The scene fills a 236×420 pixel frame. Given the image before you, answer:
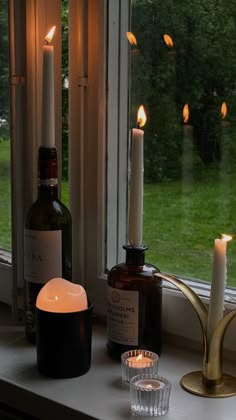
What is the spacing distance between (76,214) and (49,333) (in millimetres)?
302

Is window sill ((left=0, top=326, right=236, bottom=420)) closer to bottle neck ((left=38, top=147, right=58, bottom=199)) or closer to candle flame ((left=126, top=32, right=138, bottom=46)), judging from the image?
bottle neck ((left=38, top=147, right=58, bottom=199))

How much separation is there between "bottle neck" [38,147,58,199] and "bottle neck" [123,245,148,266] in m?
0.17

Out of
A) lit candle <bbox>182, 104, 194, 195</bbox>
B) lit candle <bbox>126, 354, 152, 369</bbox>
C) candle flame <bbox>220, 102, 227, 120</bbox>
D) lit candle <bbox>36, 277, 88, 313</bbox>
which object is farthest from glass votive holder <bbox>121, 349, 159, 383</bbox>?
candle flame <bbox>220, 102, 227, 120</bbox>

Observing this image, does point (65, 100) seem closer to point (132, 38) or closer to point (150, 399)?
point (132, 38)

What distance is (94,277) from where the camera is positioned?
125cm

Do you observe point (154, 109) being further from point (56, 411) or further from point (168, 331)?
point (56, 411)

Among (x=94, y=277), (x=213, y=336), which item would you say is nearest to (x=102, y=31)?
(x=94, y=277)

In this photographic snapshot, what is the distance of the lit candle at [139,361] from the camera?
98 centimetres

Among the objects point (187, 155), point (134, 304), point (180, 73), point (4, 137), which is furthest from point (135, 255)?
point (4, 137)

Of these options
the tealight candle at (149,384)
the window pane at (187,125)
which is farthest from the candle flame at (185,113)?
the tealight candle at (149,384)

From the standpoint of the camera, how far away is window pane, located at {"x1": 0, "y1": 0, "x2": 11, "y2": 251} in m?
1.34

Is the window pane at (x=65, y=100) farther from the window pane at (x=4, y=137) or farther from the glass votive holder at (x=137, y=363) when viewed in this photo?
the glass votive holder at (x=137, y=363)

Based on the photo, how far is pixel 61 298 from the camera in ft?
Answer: 3.39

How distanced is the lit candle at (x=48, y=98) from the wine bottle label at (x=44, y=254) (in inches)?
6.0
